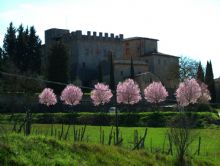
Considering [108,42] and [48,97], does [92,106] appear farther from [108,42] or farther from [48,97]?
[108,42]

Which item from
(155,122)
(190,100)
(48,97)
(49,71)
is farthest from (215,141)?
(49,71)

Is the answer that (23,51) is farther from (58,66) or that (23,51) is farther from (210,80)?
(210,80)

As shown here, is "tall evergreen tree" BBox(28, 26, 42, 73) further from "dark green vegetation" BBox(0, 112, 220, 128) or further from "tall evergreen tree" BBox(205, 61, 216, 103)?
"tall evergreen tree" BBox(205, 61, 216, 103)

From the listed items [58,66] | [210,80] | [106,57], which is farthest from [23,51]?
[210,80]

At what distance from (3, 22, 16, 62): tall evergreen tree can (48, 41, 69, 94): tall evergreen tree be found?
18.0 feet

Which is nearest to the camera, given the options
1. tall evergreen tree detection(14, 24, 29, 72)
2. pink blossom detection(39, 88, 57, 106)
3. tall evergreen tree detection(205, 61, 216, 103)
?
pink blossom detection(39, 88, 57, 106)

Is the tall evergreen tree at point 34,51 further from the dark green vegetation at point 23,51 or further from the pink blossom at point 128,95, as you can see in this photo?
the pink blossom at point 128,95

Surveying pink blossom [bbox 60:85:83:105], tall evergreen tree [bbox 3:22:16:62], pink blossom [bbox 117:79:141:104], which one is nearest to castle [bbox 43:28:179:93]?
tall evergreen tree [bbox 3:22:16:62]

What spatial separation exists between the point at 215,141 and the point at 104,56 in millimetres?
59606

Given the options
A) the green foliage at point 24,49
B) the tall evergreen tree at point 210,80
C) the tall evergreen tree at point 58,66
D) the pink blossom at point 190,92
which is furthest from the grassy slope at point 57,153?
the tall evergreen tree at point 210,80

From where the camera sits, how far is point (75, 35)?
273 feet

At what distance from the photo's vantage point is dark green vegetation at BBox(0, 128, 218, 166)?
9672 mm

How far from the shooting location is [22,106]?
2132 inches

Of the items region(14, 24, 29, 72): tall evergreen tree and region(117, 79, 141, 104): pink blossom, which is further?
region(14, 24, 29, 72): tall evergreen tree
